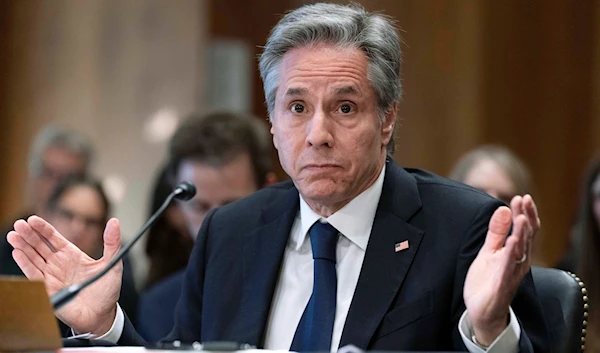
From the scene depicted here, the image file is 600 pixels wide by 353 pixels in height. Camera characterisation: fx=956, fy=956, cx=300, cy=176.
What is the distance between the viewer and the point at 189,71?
642 centimetres

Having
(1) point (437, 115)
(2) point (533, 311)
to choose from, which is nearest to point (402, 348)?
(2) point (533, 311)

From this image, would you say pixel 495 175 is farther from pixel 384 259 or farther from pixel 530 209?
pixel 530 209

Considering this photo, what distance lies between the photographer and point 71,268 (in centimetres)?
241

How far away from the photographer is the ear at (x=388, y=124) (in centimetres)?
257

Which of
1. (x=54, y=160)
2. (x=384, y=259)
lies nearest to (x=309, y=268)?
(x=384, y=259)

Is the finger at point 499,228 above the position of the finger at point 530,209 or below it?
below

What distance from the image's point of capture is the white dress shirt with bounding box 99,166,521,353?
243 cm

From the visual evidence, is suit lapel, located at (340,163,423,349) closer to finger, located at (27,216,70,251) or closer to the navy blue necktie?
the navy blue necktie

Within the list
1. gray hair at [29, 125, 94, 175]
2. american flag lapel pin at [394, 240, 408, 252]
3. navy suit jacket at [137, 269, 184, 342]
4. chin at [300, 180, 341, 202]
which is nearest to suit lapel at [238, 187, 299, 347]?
chin at [300, 180, 341, 202]

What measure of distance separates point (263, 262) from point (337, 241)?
221 millimetres

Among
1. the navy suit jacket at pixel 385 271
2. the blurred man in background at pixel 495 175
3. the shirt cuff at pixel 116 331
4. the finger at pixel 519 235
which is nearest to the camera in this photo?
the finger at pixel 519 235

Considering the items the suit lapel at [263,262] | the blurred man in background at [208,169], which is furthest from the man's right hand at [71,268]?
the blurred man in background at [208,169]

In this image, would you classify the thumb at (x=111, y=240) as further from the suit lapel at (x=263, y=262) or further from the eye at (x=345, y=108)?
the eye at (x=345, y=108)

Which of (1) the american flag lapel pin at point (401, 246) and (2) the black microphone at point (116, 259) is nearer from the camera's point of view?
(2) the black microphone at point (116, 259)
